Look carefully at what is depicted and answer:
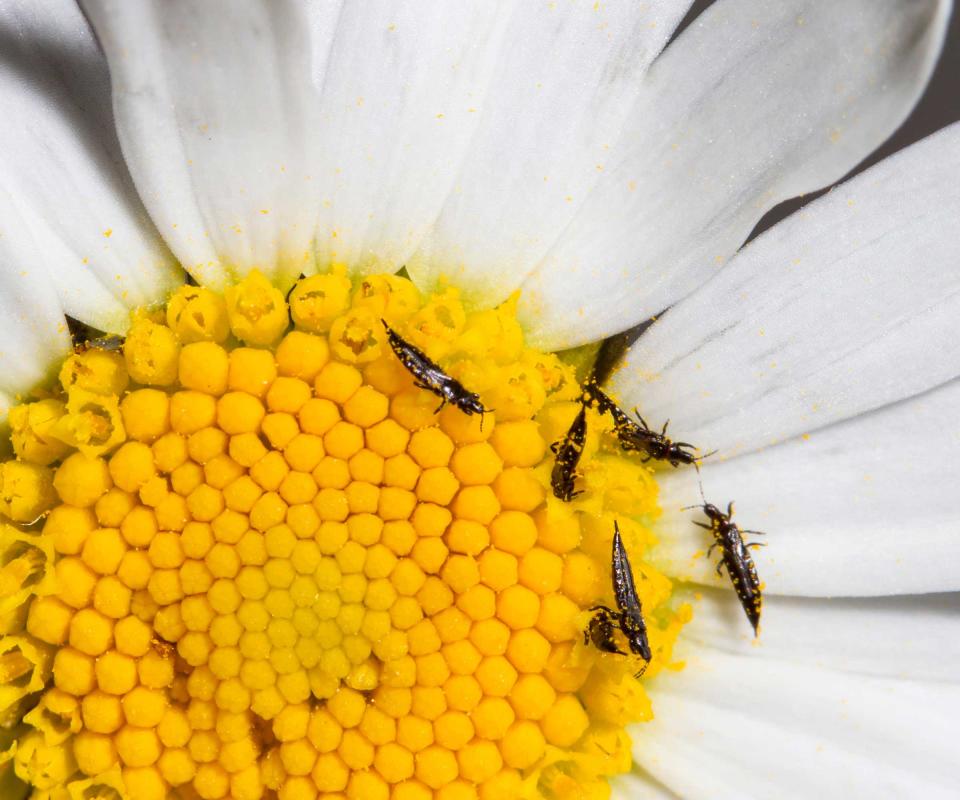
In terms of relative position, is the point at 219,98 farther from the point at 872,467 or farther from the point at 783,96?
the point at 872,467

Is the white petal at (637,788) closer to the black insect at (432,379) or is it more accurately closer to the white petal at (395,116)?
the black insect at (432,379)

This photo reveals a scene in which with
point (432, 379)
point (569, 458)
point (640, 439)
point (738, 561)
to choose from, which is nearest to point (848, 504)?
point (738, 561)

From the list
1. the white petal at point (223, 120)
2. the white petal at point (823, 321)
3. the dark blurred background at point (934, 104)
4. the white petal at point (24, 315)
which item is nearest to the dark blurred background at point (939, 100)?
the dark blurred background at point (934, 104)

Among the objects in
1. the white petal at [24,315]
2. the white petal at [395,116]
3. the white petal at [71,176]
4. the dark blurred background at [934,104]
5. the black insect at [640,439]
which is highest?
the dark blurred background at [934,104]

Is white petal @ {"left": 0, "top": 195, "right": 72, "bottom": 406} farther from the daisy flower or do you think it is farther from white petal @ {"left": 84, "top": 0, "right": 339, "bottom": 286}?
white petal @ {"left": 84, "top": 0, "right": 339, "bottom": 286}

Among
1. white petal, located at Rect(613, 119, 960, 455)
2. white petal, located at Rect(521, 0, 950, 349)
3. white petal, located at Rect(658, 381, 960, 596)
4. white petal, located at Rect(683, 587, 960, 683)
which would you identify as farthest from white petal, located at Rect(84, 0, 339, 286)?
white petal, located at Rect(683, 587, 960, 683)
